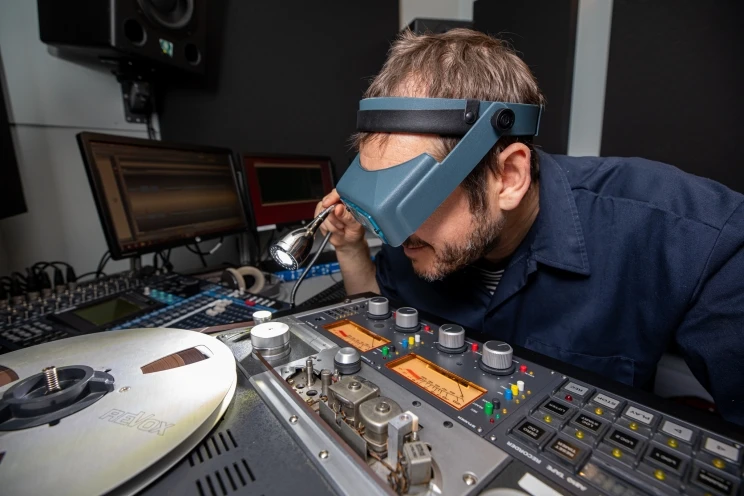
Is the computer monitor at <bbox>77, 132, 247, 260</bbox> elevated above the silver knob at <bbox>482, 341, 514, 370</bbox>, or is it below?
above

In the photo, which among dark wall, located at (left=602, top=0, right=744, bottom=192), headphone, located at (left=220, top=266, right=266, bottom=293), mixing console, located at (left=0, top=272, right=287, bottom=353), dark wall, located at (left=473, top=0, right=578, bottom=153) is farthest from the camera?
dark wall, located at (left=473, top=0, right=578, bottom=153)

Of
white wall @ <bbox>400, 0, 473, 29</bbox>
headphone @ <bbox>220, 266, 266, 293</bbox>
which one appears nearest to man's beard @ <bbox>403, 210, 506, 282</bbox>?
headphone @ <bbox>220, 266, 266, 293</bbox>

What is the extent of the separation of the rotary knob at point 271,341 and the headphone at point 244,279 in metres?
0.70

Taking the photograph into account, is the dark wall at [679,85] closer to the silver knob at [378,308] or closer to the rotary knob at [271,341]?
the silver knob at [378,308]

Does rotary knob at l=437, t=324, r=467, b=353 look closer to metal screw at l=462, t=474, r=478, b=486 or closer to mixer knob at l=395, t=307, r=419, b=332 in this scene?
mixer knob at l=395, t=307, r=419, b=332

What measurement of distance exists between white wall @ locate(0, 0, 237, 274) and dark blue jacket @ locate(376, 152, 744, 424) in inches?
61.8

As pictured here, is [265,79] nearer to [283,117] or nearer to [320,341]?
[283,117]

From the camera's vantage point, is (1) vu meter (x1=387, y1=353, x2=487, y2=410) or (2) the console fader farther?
(1) vu meter (x1=387, y1=353, x2=487, y2=410)

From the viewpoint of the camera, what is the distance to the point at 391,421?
0.37 meters

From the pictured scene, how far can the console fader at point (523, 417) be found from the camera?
1.16 ft

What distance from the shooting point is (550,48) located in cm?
205

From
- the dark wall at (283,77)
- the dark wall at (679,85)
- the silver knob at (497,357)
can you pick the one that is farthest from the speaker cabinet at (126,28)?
the dark wall at (679,85)

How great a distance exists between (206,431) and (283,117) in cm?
187

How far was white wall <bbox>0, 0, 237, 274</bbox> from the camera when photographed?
1.33 m
